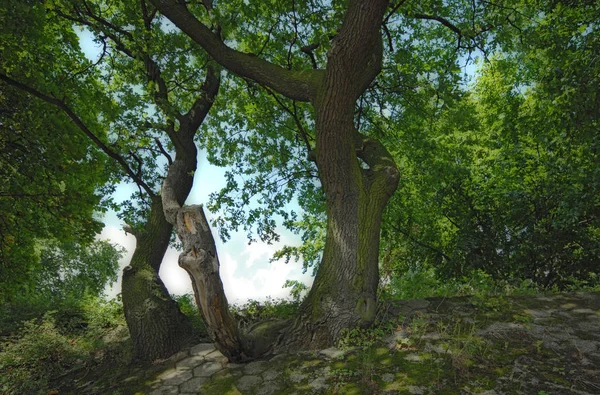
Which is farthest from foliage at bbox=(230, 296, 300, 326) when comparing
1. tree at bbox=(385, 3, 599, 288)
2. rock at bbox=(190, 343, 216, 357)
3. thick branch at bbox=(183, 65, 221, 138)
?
thick branch at bbox=(183, 65, 221, 138)

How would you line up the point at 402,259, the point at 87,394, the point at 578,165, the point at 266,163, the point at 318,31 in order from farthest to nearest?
the point at 402,259, the point at 266,163, the point at 578,165, the point at 318,31, the point at 87,394

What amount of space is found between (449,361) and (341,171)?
3.27 metres

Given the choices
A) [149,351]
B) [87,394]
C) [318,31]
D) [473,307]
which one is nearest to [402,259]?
[473,307]

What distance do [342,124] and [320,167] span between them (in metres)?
0.82

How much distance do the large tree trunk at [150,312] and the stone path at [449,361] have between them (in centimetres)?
39

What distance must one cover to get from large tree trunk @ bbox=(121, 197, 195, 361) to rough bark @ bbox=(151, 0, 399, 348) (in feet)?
7.23

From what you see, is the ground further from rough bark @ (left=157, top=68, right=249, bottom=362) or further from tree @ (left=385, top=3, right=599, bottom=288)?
tree @ (left=385, top=3, right=599, bottom=288)

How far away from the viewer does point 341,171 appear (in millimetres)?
6582

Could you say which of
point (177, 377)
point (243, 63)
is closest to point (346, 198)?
point (243, 63)

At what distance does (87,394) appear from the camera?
5.84 meters

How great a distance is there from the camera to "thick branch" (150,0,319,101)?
6879mm

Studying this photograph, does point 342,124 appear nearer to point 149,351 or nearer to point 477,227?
point 149,351

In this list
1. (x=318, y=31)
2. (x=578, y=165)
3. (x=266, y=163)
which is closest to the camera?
(x=318, y=31)

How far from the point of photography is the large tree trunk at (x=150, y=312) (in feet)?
21.8
